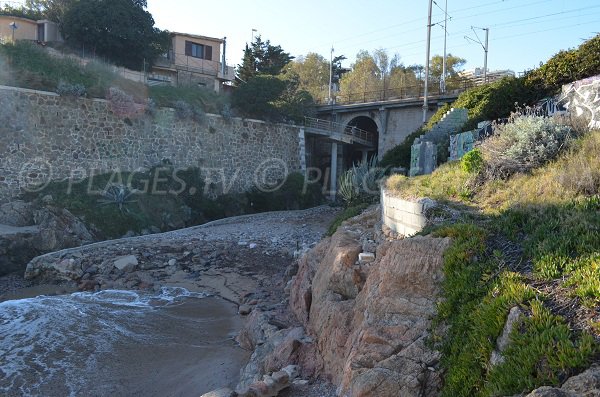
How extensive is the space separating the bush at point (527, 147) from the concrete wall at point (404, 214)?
4.70 ft

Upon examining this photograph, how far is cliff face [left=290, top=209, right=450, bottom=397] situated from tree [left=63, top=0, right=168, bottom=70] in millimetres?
25034

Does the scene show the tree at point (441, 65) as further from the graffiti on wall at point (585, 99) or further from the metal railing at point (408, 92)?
the graffiti on wall at point (585, 99)

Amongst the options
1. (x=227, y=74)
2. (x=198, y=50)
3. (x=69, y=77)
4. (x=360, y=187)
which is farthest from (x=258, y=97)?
(x=227, y=74)

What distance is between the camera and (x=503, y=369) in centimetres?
364

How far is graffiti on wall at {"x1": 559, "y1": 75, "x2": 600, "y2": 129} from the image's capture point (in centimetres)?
1023

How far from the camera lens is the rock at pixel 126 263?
560 inches

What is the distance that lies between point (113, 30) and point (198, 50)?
290 inches

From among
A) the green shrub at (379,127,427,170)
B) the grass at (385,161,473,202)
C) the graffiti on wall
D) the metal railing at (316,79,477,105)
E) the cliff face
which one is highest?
the metal railing at (316,79,477,105)

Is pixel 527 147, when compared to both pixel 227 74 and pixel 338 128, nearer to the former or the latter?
pixel 338 128

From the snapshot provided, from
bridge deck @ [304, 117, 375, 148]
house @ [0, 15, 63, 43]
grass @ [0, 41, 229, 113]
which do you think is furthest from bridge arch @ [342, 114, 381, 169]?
house @ [0, 15, 63, 43]

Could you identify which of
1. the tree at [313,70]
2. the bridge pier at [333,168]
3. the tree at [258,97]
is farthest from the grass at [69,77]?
the tree at [313,70]

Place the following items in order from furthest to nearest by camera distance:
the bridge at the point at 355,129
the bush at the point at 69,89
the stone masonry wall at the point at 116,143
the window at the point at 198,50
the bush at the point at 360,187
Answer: the window at the point at 198,50 → the bridge at the point at 355,129 → the bush at the point at 69,89 → the stone masonry wall at the point at 116,143 → the bush at the point at 360,187

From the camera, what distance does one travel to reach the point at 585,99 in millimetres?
11078

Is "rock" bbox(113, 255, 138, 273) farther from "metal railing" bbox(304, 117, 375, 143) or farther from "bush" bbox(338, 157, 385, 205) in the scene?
"metal railing" bbox(304, 117, 375, 143)
